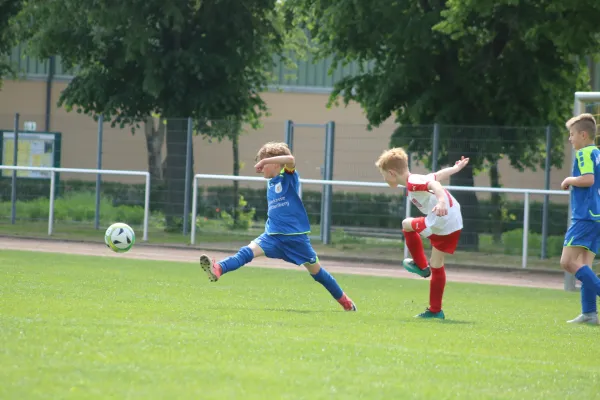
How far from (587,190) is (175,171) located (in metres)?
13.8

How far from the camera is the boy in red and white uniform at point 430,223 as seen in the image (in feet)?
30.2

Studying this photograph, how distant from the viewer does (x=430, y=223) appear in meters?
9.20

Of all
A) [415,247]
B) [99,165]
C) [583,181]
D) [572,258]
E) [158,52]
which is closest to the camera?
[415,247]

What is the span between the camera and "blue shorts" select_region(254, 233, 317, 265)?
32.3 feet

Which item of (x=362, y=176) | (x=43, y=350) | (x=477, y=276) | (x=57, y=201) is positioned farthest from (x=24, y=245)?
(x=43, y=350)

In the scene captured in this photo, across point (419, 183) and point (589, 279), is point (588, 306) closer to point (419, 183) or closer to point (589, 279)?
point (589, 279)

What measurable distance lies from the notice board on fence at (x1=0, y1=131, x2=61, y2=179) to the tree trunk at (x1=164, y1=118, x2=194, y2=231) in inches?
118

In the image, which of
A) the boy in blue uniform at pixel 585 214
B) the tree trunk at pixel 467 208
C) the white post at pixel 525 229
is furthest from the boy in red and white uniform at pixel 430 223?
the tree trunk at pixel 467 208

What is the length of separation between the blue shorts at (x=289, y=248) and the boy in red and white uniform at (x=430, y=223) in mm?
922

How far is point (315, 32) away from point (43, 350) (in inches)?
724

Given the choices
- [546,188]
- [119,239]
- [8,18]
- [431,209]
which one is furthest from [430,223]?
[8,18]

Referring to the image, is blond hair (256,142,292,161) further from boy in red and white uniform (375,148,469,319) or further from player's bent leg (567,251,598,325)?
player's bent leg (567,251,598,325)

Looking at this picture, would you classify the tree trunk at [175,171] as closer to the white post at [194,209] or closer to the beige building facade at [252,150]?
the beige building facade at [252,150]

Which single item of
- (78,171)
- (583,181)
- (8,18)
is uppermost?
(8,18)
